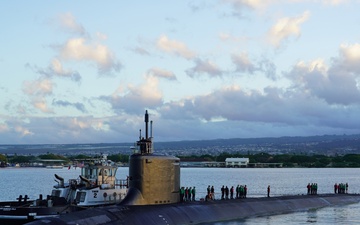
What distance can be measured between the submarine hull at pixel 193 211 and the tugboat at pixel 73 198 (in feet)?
9.41

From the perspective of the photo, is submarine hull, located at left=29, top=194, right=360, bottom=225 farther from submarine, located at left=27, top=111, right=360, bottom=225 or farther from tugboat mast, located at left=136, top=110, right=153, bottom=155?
tugboat mast, located at left=136, top=110, right=153, bottom=155

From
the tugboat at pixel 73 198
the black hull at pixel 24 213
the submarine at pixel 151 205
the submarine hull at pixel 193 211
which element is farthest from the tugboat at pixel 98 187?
the submarine hull at pixel 193 211

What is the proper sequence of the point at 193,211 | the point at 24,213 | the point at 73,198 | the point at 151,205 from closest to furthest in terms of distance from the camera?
the point at 24,213, the point at 151,205, the point at 193,211, the point at 73,198

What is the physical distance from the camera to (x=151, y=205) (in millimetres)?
31609

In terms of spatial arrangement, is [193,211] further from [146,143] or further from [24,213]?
[24,213]

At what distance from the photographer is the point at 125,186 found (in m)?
40.3

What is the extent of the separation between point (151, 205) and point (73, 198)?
704cm

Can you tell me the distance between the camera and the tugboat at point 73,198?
103ft

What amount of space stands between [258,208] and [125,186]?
8587 mm

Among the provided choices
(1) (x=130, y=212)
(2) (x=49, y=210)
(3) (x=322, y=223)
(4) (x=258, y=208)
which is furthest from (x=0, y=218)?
(3) (x=322, y=223)

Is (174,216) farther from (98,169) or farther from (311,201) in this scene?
(311,201)

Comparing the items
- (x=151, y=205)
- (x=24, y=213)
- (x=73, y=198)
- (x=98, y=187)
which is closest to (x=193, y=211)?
(x=151, y=205)

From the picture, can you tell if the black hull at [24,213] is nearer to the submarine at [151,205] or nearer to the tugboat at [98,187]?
the submarine at [151,205]

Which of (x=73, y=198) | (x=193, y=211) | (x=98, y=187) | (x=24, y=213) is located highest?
(x=98, y=187)
